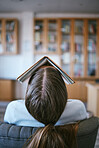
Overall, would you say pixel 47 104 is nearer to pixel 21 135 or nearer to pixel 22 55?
pixel 21 135

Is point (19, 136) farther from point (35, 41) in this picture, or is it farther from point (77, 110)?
point (35, 41)

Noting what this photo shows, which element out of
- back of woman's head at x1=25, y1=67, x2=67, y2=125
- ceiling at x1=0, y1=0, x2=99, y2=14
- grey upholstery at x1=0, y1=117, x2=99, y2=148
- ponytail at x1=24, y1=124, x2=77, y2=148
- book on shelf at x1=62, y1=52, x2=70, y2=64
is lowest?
grey upholstery at x1=0, y1=117, x2=99, y2=148

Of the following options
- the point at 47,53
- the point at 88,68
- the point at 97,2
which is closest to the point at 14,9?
the point at 47,53

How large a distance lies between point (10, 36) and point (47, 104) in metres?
5.32

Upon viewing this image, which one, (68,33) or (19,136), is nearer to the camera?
(19,136)

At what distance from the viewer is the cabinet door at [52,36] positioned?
5.43 m

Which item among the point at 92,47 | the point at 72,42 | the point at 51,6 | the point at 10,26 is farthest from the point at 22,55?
the point at 92,47

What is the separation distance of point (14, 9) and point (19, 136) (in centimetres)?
521

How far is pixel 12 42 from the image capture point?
555cm

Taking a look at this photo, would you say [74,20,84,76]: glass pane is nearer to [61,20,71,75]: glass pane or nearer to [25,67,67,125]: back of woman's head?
[61,20,71,75]: glass pane

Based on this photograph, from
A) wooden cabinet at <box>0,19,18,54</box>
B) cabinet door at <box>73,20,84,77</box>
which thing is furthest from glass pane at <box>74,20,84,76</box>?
wooden cabinet at <box>0,19,18,54</box>

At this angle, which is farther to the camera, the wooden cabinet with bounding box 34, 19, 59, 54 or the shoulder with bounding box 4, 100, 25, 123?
the wooden cabinet with bounding box 34, 19, 59, 54

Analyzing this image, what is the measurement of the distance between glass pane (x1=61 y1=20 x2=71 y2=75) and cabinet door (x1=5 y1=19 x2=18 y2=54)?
5.01 ft

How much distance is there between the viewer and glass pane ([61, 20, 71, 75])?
17.7 ft
